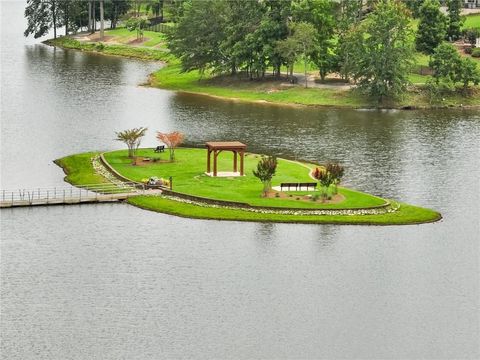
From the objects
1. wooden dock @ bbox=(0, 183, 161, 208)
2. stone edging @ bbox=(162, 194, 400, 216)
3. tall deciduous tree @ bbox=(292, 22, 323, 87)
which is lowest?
stone edging @ bbox=(162, 194, 400, 216)

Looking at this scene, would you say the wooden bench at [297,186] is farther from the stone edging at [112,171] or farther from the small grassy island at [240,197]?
the stone edging at [112,171]

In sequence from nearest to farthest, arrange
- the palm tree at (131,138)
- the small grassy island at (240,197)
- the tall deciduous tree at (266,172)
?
the small grassy island at (240,197) → the tall deciduous tree at (266,172) → the palm tree at (131,138)

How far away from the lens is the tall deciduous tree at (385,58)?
19157cm

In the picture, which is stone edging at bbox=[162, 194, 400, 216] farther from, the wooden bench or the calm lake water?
the wooden bench

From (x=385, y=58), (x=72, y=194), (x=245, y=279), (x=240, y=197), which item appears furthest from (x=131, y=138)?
(x=385, y=58)

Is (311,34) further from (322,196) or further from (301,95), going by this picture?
(322,196)

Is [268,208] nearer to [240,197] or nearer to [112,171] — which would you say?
[240,197]

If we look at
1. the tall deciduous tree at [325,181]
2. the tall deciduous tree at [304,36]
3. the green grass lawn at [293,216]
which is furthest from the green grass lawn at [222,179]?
the tall deciduous tree at [304,36]

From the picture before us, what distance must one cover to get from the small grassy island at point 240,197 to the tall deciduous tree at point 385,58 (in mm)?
53554

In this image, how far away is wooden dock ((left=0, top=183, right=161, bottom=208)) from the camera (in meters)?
122

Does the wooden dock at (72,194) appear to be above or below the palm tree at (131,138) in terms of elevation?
below

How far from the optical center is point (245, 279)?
99.3 meters

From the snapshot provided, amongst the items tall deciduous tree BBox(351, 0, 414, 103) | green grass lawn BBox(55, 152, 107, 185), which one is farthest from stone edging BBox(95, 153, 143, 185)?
tall deciduous tree BBox(351, 0, 414, 103)

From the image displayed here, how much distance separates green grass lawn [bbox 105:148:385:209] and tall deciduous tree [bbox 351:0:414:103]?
2039 inches
